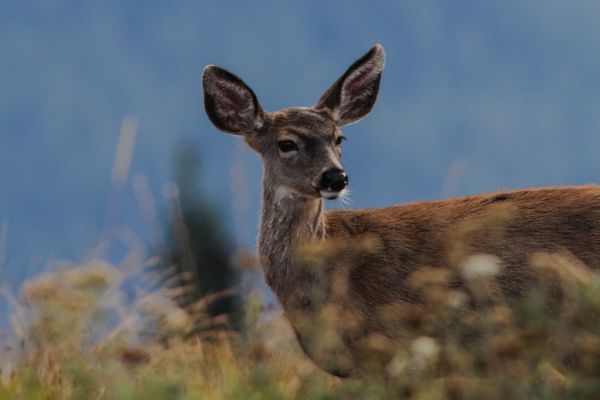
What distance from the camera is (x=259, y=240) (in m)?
6.64

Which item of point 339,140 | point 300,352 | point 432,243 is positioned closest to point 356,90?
point 339,140

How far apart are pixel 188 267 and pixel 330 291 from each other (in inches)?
73.0

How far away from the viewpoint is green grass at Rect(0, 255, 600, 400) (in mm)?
3617

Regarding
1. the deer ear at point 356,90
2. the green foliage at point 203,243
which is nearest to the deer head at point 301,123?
the deer ear at point 356,90

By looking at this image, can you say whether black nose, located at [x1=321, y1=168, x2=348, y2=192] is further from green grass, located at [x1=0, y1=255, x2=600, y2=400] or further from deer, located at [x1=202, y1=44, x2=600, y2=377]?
green grass, located at [x1=0, y1=255, x2=600, y2=400]

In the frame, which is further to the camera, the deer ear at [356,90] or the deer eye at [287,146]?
the deer ear at [356,90]

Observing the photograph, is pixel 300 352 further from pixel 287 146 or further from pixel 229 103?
pixel 229 103

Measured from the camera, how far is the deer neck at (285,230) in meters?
6.47

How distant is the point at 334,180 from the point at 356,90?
1.19 meters

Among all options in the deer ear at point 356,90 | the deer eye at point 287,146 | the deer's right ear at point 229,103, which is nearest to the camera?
the deer eye at point 287,146

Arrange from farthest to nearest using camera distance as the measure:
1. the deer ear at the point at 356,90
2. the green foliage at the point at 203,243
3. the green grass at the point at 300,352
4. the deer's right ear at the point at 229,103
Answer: the green foliage at the point at 203,243 < the deer ear at the point at 356,90 < the deer's right ear at the point at 229,103 < the green grass at the point at 300,352

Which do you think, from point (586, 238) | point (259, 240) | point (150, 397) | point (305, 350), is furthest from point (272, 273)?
point (150, 397)

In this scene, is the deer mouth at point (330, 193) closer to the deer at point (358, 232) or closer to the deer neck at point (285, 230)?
the deer at point (358, 232)

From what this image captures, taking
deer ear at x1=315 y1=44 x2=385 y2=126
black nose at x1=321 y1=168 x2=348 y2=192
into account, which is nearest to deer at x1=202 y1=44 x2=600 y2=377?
black nose at x1=321 y1=168 x2=348 y2=192
